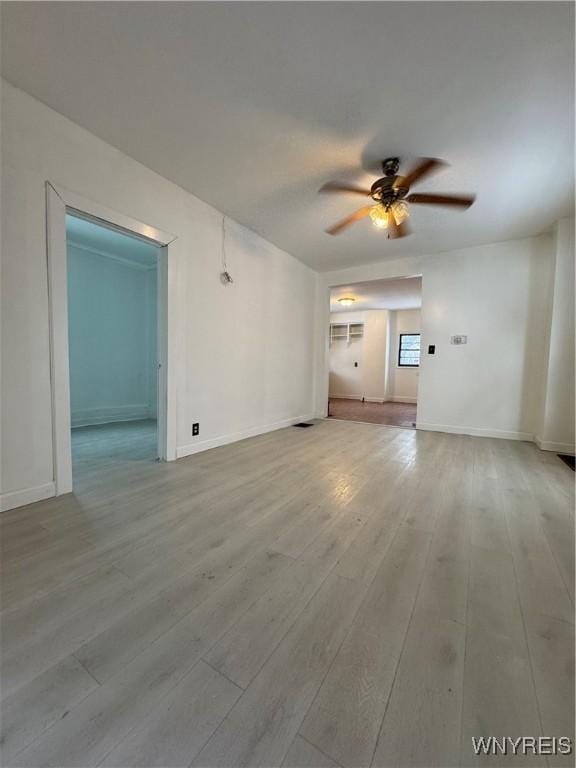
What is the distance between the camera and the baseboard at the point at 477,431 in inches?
155

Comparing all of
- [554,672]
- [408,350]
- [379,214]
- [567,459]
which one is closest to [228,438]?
[379,214]

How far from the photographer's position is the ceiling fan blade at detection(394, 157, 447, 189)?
2027mm

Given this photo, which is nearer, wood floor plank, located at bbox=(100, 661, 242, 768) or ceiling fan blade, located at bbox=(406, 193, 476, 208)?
wood floor plank, located at bbox=(100, 661, 242, 768)

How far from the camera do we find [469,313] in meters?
4.19

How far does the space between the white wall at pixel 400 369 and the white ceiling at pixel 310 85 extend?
556 cm

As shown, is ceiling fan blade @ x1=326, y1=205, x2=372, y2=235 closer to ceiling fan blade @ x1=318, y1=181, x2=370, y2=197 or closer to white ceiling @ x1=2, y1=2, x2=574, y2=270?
ceiling fan blade @ x1=318, y1=181, x2=370, y2=197

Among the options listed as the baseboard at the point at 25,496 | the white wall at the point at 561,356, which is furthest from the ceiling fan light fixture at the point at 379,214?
the baseboard at the point at 25,496

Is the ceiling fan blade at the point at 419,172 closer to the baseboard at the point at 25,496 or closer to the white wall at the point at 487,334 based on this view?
the white wall at the point at 487,334

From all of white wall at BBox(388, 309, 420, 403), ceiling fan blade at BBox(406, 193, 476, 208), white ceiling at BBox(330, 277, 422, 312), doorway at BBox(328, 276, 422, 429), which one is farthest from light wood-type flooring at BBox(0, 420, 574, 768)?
white wall at BBox(388, 309, 420, 403)

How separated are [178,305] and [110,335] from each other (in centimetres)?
275

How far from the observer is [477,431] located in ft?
13.8

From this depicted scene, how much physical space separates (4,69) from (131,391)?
4.14 meters

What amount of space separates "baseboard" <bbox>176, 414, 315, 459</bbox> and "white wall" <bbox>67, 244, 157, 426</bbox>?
240cm

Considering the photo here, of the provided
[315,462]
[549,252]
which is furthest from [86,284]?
[549,252]
